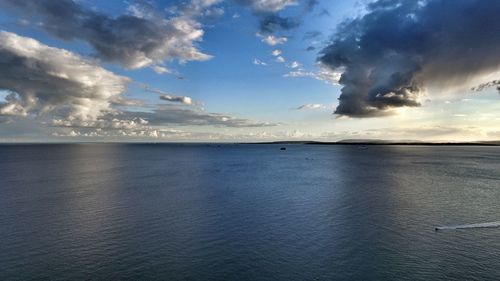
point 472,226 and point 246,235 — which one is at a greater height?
point 472,226

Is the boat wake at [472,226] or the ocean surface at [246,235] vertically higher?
the boat wake at [472,226]

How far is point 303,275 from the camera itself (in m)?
34.8

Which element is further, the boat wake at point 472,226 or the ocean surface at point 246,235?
the boat wake at point 472,226

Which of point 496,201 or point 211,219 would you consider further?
point 496,201

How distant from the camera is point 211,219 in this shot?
56.4 meters

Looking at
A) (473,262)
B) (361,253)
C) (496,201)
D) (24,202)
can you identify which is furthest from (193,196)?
(496,201)

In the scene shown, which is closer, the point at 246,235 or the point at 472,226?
the point at 246,235

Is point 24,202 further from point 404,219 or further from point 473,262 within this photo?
point 473,262

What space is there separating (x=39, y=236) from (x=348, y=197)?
60.5m

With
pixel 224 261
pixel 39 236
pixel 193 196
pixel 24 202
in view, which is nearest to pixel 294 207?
pixel 193 196

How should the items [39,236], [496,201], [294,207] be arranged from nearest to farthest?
[39,236] → [294,207] → [496,201]

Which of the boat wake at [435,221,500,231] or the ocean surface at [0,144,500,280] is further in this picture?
the boat wake at [435,221,500,231]

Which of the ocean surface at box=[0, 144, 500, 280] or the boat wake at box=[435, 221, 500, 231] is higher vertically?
the boat wake at box=[435, 221, 500, 231]

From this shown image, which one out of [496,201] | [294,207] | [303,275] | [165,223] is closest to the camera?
[303,275]
